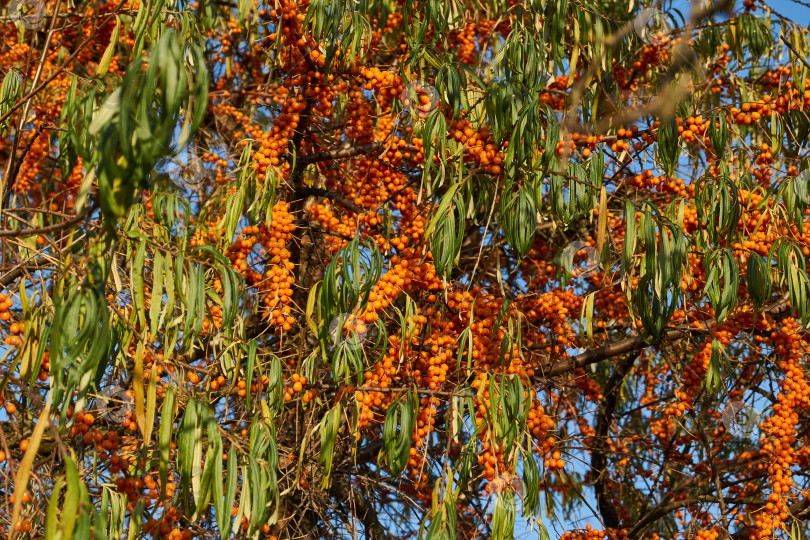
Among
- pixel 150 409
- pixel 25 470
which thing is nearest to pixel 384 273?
pixel 150 409

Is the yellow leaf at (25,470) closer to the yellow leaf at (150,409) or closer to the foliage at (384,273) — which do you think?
the foliage at (384,273)

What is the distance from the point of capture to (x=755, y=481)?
3533 mm

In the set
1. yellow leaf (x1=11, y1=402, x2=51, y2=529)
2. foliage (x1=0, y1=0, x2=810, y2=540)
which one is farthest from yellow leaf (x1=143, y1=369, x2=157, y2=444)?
yellow leaf (x1=11, y1=402, x2=51, y2=529)

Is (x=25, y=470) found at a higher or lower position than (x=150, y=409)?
lower

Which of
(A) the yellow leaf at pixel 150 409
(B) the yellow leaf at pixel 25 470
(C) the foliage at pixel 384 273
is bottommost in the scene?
(B) the yellow leaf at pixel 25 470

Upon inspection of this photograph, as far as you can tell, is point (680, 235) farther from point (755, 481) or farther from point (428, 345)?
point (755, 481)

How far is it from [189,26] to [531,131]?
1.00 metres

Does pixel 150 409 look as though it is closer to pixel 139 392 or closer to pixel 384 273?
pixel 139 392

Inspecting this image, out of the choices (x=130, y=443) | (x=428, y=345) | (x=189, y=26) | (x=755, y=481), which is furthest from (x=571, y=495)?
(x=189, y=26)

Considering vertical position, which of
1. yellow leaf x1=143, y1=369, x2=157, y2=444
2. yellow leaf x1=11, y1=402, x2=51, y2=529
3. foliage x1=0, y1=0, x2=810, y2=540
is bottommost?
yellow leaf x1=11, y1=402, x2=51, y2=529

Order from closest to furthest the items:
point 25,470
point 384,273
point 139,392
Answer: point 25,470 → point 139,392 → point 384,273

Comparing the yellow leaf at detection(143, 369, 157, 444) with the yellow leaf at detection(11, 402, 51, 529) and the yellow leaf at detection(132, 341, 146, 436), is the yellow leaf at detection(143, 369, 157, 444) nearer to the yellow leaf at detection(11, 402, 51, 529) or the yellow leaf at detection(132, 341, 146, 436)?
the yellow leaf at detection(132, 341, 146, 436)

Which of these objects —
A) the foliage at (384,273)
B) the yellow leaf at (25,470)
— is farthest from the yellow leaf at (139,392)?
the yellow leaf at (25,470)

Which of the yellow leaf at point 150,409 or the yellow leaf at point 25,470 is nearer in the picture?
the yellow leaf at point 25,470
